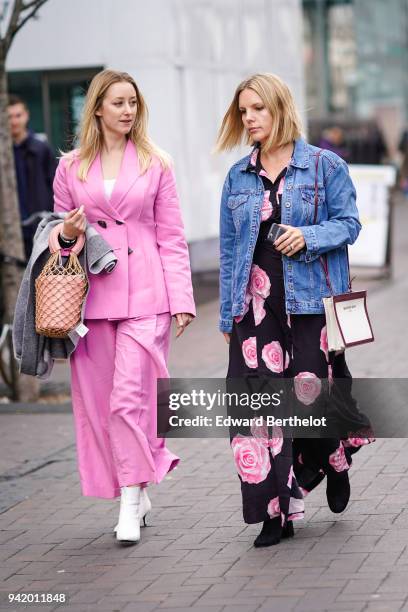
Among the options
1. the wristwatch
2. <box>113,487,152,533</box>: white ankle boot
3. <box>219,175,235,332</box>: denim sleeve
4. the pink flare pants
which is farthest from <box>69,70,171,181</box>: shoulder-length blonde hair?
<box>113,487,152,533</box>: white ankle boot

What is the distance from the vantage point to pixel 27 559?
551 cm

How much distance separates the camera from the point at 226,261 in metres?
5.52

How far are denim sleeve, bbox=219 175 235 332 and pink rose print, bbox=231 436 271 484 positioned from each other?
1.54 ft

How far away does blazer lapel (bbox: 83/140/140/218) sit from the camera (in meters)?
5.64

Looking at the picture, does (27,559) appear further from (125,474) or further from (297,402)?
(297,402)

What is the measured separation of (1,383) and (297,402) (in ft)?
17.4

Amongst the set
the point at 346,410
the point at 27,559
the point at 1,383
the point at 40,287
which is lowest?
the point at 1,383

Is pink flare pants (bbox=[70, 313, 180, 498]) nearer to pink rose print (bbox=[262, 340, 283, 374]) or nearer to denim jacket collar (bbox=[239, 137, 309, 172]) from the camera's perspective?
pink rose print (bbox=[262, 340, 283, 374])

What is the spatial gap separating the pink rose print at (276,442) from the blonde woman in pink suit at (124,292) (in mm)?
561

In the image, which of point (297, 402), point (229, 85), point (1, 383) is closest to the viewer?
point (297, 402)

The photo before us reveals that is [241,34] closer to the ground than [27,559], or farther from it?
farther from it

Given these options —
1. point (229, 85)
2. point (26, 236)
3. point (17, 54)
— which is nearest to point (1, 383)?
point (26, 236)

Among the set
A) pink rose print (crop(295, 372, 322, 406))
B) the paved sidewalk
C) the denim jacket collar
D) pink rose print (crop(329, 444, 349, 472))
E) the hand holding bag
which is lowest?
the paved sidewalk

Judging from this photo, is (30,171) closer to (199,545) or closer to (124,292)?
(124,292)
